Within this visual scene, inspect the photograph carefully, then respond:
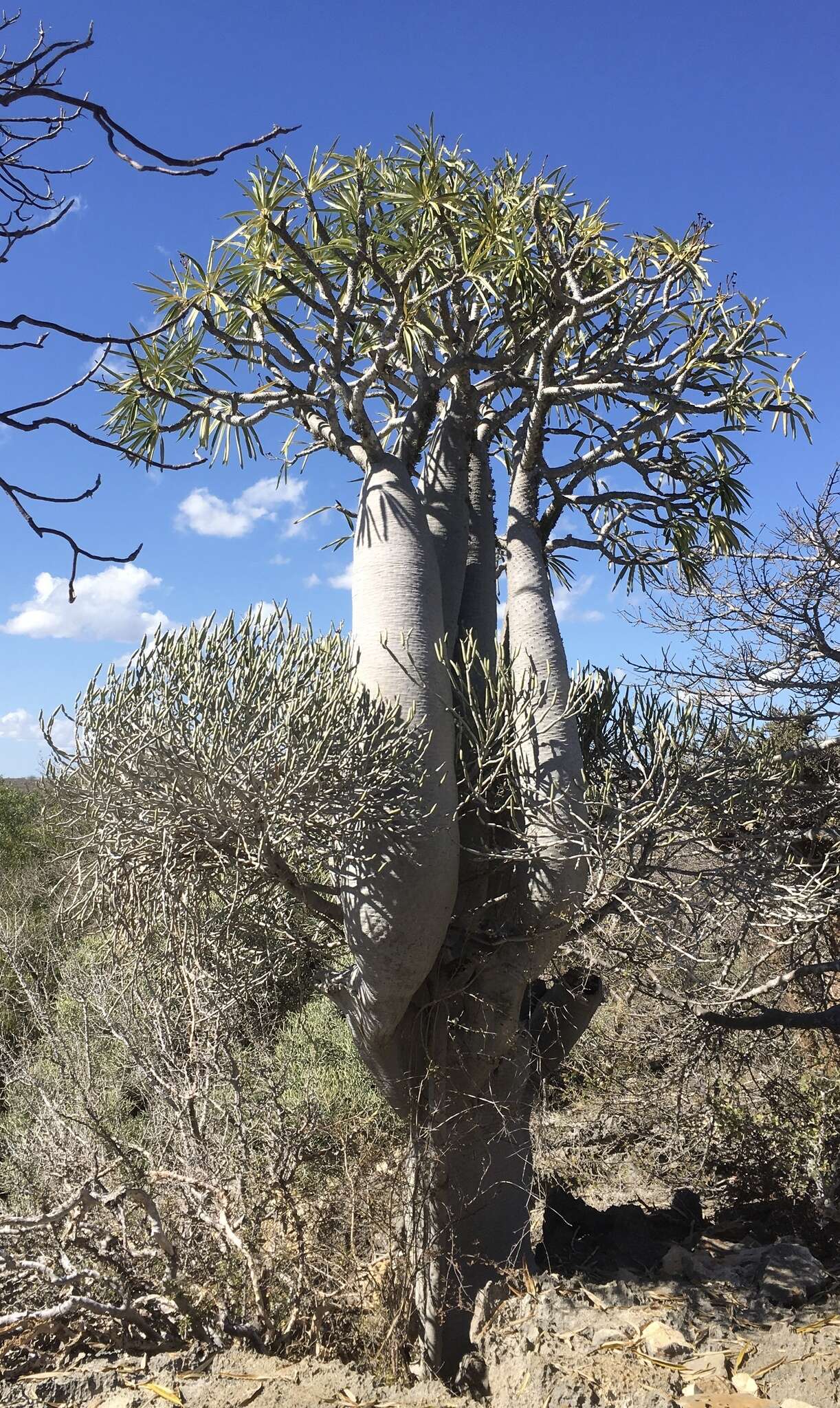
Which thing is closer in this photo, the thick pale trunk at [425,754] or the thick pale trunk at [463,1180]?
the thick pale trunk at [425,754]

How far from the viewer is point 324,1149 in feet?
Result: 16.0

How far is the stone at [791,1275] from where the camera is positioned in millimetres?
4383

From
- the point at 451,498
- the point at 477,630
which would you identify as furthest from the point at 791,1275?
the point at 451,498

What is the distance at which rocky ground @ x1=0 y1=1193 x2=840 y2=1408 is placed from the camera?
3.47 meters

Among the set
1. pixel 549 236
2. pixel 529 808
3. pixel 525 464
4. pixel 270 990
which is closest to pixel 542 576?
pixel 525 464

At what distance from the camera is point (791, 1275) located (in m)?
4.54

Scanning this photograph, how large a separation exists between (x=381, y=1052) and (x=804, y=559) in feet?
14.0

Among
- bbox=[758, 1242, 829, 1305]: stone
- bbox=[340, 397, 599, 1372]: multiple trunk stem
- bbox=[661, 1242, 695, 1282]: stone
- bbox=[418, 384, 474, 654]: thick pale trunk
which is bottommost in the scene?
bbox=[661, 1242, 695, 1282]: stone

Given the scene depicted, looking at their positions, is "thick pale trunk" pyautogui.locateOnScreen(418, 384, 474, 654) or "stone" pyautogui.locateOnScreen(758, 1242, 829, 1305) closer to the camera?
"stone" pyautogui.locateOnScreen(758, 1242, 829, 1305)

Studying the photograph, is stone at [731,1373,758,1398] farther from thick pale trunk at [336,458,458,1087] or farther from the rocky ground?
thick pale trunk at [336,458,458,1087]

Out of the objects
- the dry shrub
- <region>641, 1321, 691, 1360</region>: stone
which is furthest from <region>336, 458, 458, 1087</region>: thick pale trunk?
<region>641, 1321, 691, 1360</region>: stone

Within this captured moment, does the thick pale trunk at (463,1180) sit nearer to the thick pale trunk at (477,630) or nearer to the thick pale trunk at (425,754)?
the thick pale trunk at (425,754)

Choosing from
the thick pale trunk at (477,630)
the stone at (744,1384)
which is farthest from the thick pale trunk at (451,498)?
the stone at (744,1384)

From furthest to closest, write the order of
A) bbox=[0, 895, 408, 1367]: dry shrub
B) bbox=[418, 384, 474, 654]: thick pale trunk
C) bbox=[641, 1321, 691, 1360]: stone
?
bbox=[418, 384, 474, 654]: thick pale trunk, bbox=[0, 895, 408, 1367]: dry shrub, bbox=[641, 1321, 691, 1360]: stone
